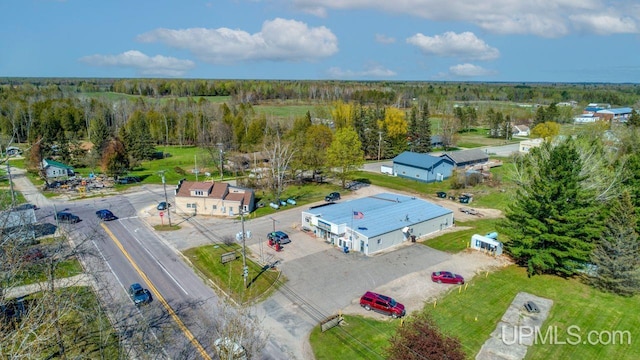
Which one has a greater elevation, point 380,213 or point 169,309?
point 380,213

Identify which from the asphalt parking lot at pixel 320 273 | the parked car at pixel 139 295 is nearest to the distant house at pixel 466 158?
the asphalt parking lot at pixel 320 273

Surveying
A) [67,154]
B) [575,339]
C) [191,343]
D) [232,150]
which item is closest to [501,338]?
[575,339]

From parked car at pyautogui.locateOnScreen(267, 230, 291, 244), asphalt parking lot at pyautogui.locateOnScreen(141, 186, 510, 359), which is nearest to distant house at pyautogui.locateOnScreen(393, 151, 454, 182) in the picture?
asphalt parking lot at pyautogui.locateOnScreen(141, 186, 510, 359)

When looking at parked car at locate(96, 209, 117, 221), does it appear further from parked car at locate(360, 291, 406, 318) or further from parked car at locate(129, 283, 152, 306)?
parked car at locate(360, 291, 406, 318)

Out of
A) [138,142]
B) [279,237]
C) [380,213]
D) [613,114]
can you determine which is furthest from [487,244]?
[613,114]

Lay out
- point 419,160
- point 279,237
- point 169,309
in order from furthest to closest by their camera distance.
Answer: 1. point 419,160
2. point 279,237
3. point 169,309

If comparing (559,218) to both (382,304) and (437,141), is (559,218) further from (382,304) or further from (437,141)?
(437,141)

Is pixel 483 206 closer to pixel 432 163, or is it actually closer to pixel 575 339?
pixel 432 163
